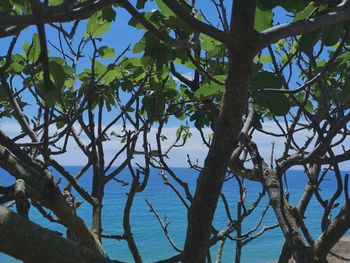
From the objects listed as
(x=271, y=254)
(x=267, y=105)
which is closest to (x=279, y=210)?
(x=267, y=105)

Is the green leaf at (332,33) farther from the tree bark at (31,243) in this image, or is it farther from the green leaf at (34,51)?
the green leaf at (34,51)

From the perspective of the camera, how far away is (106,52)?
7.34 feet

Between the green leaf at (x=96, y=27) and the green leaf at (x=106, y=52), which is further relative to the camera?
the green leaf at (x=106, y=52)

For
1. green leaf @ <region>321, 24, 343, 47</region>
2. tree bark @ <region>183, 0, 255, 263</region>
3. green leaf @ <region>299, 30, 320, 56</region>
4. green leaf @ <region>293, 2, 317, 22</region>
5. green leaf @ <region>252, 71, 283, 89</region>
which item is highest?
green leaf @ <region>293, 2, 317, 22</region>

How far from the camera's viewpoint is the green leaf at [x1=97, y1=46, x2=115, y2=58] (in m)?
2.21

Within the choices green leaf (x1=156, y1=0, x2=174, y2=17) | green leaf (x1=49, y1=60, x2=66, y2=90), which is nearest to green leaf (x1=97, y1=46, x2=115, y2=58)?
green leaf (x1=156, y1=0, x2=174, y2=17)

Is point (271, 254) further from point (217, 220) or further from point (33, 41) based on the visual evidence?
point (33, 41)

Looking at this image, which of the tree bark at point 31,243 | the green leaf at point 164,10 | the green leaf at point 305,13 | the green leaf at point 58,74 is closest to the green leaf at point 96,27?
the green leaf at point 164,10

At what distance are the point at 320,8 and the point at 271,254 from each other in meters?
28.2

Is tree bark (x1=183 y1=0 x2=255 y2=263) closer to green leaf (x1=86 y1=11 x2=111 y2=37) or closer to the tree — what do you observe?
the tree

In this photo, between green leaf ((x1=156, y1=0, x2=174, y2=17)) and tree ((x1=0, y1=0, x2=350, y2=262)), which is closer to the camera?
tree ((x1=0, y1=0, x2=350, y2=262))

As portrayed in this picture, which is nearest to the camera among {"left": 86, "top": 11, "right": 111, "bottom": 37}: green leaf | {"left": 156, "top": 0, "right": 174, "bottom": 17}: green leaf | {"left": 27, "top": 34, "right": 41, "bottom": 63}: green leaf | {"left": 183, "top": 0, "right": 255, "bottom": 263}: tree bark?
{"left": 183, "top": 0, "right": 255, "bottom": 263}: tree bark

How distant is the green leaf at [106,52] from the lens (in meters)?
2.21

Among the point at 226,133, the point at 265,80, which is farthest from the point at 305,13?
the point at 226,133
